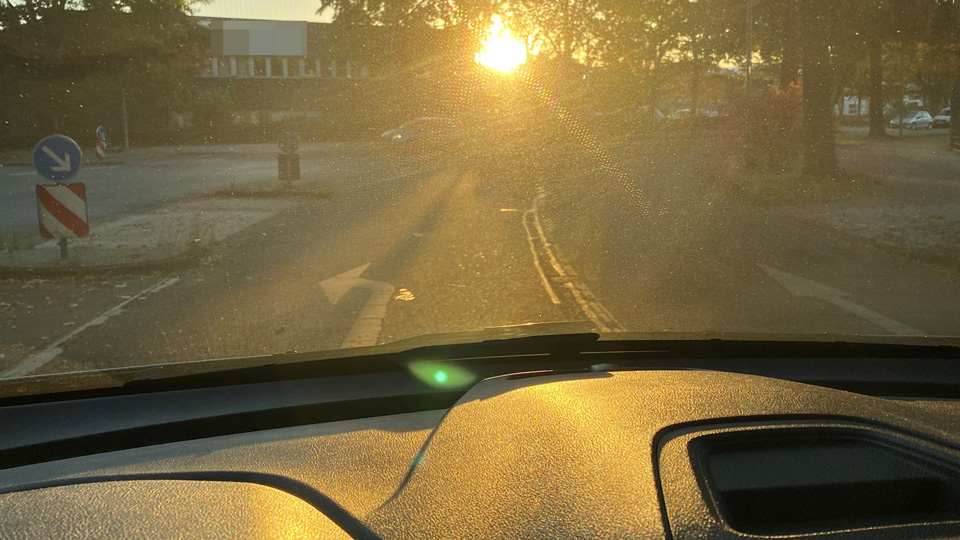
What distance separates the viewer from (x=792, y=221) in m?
16.8

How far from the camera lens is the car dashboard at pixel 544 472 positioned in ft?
5.74

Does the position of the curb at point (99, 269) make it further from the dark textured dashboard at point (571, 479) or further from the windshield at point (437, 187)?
the dark textured dashboard at point (571, 479)

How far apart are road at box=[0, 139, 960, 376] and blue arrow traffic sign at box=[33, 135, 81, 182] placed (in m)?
1.84

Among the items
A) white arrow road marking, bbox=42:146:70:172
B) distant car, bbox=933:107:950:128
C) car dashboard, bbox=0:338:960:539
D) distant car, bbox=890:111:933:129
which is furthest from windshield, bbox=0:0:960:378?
distant car, bbox=933:107:950:128

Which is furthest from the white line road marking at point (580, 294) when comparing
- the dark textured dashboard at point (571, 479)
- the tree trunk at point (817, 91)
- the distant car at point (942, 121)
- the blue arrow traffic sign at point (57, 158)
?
the distant car at point (942, 121)

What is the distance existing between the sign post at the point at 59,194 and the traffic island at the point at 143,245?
431mm

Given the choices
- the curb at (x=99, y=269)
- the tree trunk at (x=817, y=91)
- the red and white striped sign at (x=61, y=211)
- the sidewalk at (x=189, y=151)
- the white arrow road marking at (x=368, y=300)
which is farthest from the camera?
the sidewalk at (x=189, y=151)

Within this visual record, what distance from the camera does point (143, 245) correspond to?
13969mm

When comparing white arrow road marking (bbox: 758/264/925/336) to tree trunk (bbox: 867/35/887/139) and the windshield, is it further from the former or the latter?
tree trunk (bbox: 867/35/887/139)

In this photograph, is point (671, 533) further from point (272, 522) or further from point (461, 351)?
point (461, 351)

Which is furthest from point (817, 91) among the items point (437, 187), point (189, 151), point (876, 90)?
point (189, 151)

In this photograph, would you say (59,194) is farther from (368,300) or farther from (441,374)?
(441,374)

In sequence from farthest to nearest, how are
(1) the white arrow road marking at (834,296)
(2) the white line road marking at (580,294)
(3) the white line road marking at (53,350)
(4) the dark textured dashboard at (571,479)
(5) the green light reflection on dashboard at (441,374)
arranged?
(1) the white arrow road marking at (834,296) → (2) the white line road marking at (580,294) → (3) the white line road marking at (53,350) → (5) the green light reflection on dashboard at (441,374) → (4) the dark textured dashboard at (571,479)

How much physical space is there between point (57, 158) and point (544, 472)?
11.4 meters
